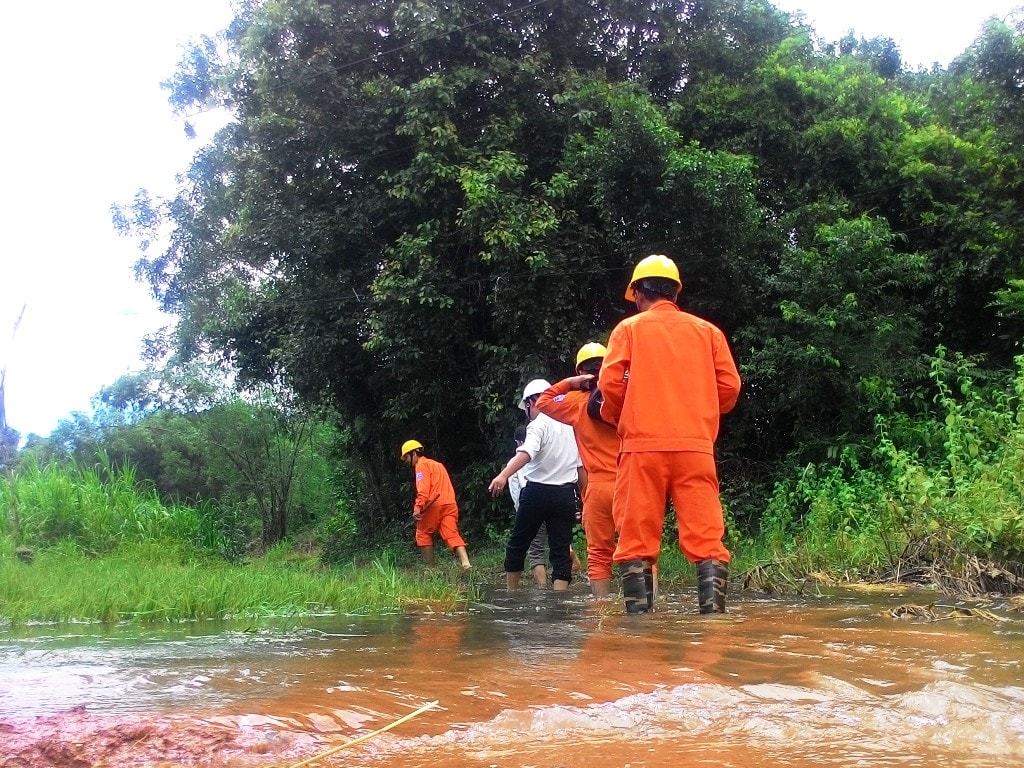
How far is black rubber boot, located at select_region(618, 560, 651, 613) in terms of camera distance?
172 inches

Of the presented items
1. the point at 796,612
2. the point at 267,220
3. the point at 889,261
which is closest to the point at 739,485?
the point at 889,261

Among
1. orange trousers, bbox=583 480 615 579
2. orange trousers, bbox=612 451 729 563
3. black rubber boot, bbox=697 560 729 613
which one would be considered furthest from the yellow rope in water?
orange trousers, bbox=583 480 615 579

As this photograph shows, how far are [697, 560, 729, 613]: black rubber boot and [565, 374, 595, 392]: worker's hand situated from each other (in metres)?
1.48

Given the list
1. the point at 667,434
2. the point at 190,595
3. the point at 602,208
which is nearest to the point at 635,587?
the point at 667,434

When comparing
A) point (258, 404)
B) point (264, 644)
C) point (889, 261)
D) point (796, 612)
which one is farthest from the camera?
point (258, 404)

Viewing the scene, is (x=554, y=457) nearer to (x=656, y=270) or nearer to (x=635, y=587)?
(x=635, y=587)

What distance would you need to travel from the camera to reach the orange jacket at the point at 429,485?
947 centimetres

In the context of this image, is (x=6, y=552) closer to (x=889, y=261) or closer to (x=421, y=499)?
(x=421, y=499)

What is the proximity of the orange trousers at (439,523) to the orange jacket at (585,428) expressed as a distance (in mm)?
3915

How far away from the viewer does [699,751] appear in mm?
1931

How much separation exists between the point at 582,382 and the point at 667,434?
1.28 metres

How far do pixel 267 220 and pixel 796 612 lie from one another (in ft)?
31.0

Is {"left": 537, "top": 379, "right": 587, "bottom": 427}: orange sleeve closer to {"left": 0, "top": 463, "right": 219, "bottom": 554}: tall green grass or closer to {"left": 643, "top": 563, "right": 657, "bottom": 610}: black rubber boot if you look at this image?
{"left": 643, "top": 563, "right": 657, "bottom": 610}: black rubber boot

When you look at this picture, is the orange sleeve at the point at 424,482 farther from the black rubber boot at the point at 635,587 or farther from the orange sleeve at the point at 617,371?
the orange sleeve at the point at 617,371
